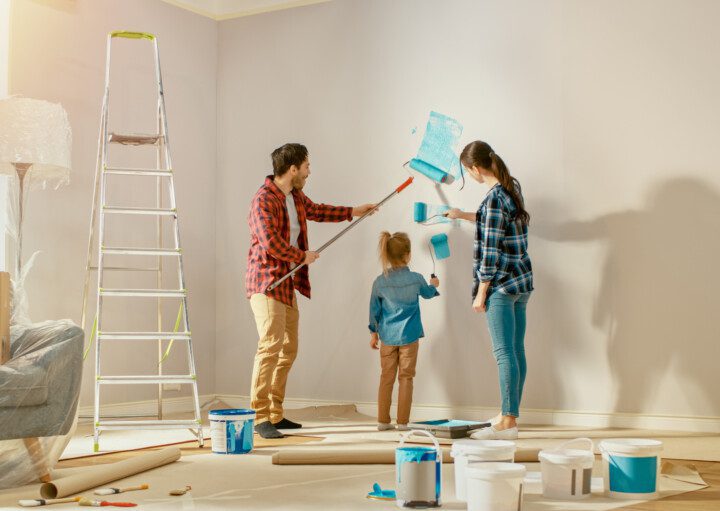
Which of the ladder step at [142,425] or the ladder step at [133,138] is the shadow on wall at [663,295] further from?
the ladder step at [133,138]

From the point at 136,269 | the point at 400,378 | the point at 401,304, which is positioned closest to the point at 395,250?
the point at 401,304

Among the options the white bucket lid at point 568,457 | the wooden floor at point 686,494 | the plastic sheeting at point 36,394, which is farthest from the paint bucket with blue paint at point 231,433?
the white bucket lid at point 568,457

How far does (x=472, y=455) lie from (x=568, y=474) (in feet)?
0.98

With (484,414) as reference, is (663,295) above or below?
above

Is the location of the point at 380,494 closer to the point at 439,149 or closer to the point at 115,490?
the point at 115,490

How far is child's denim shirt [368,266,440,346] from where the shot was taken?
4750 mm

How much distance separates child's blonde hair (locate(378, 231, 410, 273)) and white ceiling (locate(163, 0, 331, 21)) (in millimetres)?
1893

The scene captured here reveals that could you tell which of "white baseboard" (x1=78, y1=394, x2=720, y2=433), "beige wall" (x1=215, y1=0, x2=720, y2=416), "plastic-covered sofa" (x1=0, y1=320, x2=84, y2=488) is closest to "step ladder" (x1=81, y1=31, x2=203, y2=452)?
"white baseboard" (x1=78, y1=394, x2=720, y2=433)

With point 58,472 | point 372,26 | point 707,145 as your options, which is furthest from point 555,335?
point 58,472

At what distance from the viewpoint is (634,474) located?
9.09 feet

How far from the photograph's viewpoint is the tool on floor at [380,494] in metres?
2.78

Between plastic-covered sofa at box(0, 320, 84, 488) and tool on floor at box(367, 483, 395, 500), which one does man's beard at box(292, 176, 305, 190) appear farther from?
tool on floor at box(367, 483, 395, 500)

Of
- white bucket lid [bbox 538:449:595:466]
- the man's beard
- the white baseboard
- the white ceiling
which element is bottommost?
the white baseboard

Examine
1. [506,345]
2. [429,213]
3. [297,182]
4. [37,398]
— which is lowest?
[37,398]
